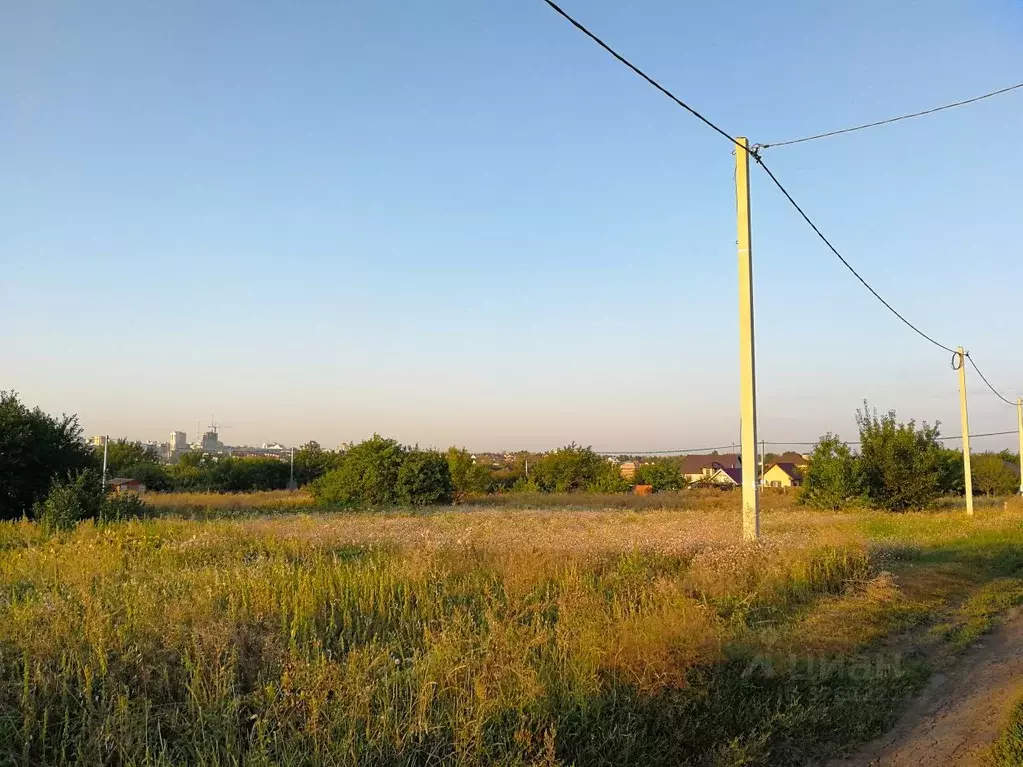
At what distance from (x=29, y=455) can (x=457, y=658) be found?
23202 mm

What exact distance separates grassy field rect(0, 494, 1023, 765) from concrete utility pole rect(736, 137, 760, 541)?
1.46 metres

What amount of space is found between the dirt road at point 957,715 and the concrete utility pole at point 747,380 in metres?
4.09

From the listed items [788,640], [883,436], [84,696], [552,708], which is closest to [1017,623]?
[788,640]

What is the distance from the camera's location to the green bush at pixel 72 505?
14.3 meters

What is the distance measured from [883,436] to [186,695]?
31.3 metres

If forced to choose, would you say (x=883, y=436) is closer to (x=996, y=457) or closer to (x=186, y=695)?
(x=186, y=695)

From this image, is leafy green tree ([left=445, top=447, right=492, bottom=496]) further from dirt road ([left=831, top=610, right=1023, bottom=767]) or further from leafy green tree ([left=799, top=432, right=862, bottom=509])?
dirt road ([left=831, top=610, right=1023, bottom=767])

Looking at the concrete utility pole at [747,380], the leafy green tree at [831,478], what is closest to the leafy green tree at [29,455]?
the concrete utility pole at [747,380]

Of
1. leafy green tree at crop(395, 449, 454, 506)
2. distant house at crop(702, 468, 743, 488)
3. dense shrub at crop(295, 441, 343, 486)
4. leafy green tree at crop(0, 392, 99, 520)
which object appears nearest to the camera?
leafy green tree at crop(0, 392, 99, 520)

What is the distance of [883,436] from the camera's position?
30.1m

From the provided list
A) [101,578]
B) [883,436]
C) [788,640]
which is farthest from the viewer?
[883,436]

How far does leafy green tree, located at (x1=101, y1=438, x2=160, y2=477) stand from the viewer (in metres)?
63.8

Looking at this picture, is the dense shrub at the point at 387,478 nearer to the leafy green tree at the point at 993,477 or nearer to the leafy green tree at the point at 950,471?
the leafy green tree at the point at 950,471

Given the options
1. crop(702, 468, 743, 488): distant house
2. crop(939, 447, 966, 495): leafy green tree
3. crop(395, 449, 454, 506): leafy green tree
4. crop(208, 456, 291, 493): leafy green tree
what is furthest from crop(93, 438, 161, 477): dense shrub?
crop(939, 447, 966, 495): leafy green tree
